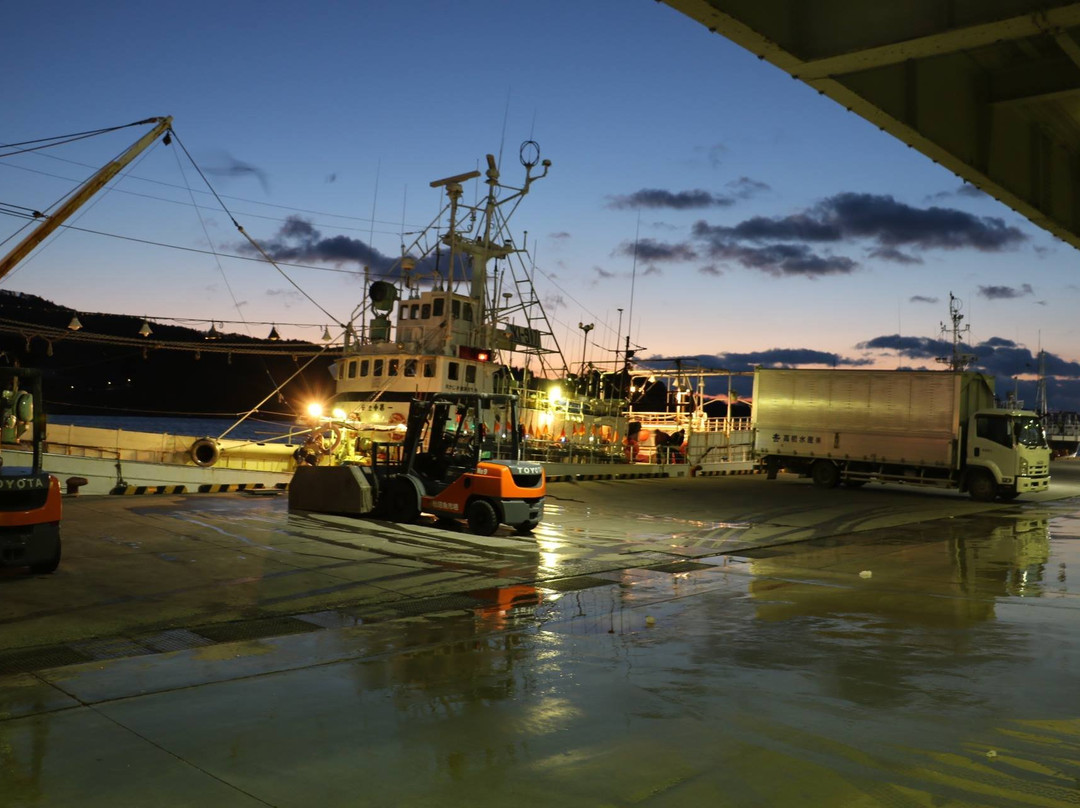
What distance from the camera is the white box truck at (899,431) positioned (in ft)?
81.2

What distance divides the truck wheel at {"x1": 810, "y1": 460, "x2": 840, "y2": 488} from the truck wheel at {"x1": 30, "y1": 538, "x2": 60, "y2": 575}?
24129 millimetres

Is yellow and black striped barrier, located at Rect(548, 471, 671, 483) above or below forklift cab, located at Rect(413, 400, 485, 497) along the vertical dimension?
below

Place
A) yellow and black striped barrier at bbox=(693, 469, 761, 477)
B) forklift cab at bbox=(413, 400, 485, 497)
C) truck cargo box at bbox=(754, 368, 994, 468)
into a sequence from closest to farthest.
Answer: forklift cab at bbox=(413, 400, 485, 497)
truck cargo box at bbox=(754, 368, 994, 468)
yellow and black striped barrier at bbox=(693, 469, 761, 477)

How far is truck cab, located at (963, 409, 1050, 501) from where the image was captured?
958 inches

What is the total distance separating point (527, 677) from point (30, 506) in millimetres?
5999

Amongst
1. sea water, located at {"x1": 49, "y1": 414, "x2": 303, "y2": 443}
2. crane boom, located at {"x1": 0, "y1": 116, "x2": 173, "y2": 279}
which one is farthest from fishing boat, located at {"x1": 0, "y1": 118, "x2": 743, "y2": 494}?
sea water, located at {"x1": 49, "y1": 414, "x2": 303, "y2": 443}

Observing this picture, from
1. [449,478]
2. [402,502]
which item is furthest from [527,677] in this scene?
[402,502]

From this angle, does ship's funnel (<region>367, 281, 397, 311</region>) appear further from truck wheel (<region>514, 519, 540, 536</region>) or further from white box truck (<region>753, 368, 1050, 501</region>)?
truck wheel (<region>514, 519, 540, 536</region>)

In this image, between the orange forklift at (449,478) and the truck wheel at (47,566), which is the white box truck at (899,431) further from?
the truck wheel at (47,566)

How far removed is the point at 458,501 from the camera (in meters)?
14.1

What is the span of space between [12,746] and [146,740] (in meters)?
0.65

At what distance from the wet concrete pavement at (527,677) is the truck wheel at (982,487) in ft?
42.7

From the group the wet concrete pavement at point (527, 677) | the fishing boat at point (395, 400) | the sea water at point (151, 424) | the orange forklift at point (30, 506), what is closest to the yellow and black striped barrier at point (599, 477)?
the fishing boat at point (395, 400)

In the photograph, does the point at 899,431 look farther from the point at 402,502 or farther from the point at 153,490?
the point at 153,490
